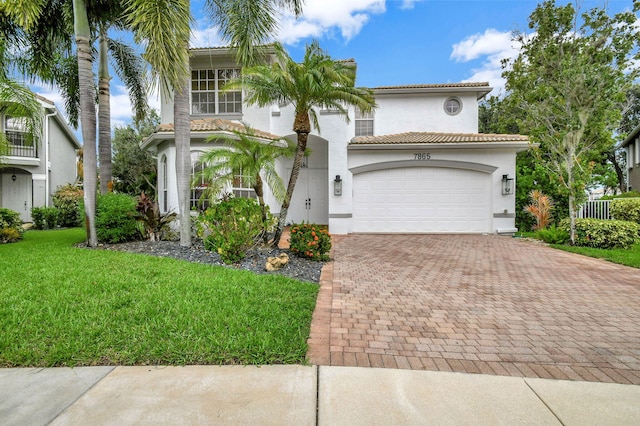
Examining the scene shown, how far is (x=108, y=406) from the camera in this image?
8.07 feet

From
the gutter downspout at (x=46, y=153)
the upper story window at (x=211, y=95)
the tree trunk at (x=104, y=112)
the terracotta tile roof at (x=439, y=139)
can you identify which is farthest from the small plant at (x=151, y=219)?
the gutter downspout at (x=46, y=153)

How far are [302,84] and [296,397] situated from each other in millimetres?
7107

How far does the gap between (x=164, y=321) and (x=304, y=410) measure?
2252mm

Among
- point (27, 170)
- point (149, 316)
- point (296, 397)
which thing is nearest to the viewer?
point (296, 397)

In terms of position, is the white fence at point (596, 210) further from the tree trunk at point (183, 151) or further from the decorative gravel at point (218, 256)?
the tree trunk at point (183, 151)

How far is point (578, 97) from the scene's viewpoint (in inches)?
420

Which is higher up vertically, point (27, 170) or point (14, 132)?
point (14, 132)

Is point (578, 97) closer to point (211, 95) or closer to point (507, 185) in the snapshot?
point (507, 185)

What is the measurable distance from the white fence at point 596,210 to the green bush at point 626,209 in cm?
39

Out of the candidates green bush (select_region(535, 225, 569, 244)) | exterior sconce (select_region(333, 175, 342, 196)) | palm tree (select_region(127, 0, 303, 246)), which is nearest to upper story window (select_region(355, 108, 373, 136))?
exterior sconce (select_region(333, 175, 342, 196))

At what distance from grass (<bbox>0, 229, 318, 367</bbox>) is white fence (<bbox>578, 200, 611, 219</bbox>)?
1288 centimetres

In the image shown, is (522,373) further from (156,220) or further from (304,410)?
(156,220)

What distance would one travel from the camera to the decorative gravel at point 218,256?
6676 millimetres

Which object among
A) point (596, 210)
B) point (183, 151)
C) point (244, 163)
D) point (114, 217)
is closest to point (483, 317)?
point (244, 163)
